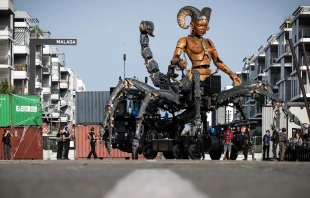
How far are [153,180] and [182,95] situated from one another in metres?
20.9

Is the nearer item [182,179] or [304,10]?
[182,179]

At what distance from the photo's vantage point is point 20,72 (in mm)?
95562

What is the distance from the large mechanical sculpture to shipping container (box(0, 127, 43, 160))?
1398cm

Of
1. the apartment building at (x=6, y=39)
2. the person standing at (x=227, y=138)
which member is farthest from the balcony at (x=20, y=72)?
the person standing at (x=227, y=138)

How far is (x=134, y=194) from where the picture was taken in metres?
9.89

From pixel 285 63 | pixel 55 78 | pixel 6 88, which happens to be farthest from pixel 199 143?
pixel 55 78

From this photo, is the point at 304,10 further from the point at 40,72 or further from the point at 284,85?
the point at 40,72

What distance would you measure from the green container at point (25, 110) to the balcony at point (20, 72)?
49.8 meters

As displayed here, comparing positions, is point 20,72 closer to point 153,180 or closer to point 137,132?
point 137,132

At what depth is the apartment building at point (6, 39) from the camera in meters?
80.2

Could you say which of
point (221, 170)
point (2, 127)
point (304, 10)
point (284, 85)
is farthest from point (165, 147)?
point (284, 85)

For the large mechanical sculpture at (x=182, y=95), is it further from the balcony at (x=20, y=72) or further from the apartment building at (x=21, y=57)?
the balcony at (x=20, y=72)

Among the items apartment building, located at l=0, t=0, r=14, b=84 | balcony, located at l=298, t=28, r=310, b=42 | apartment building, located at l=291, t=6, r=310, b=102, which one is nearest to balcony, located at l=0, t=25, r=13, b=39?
apartment building, located at l=0, t=0, r=14, b=84

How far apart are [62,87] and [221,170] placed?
472ft
